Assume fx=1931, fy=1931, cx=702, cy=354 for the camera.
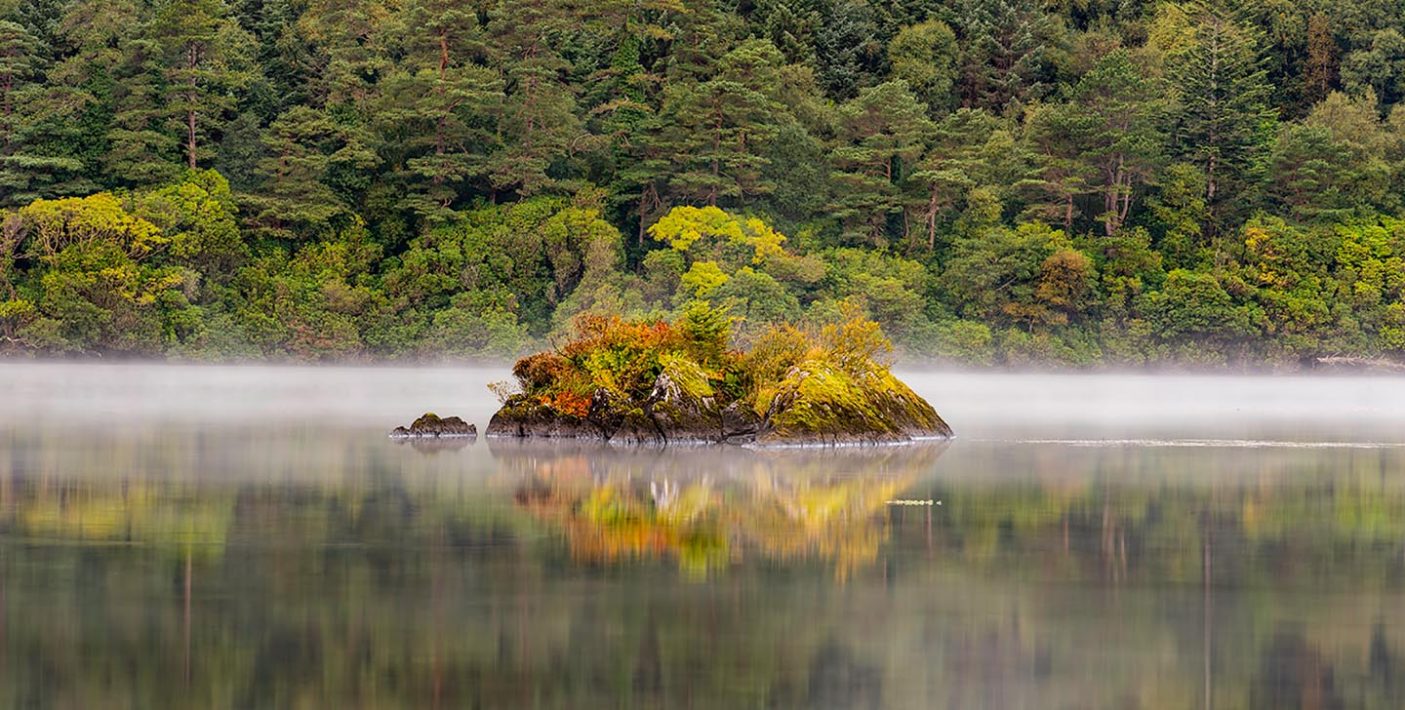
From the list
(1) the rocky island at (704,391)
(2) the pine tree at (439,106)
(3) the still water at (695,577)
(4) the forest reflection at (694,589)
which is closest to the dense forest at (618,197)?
(2) the pine tree at (439,106)

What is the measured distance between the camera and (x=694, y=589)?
13.0 metres

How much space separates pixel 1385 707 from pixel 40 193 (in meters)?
65.2

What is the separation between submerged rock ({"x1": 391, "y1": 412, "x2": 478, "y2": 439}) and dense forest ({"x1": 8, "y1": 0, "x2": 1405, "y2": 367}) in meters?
33.6

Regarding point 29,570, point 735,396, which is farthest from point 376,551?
point 735,396

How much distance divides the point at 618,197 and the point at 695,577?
193ft

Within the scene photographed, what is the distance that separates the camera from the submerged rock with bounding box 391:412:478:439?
29672 mm

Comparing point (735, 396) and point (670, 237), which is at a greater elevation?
point (670, 237)

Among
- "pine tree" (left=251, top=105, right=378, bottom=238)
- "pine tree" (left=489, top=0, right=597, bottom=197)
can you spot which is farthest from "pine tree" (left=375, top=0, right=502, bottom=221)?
"pine tree" (left=251, top=105, right=378, bottom=238)

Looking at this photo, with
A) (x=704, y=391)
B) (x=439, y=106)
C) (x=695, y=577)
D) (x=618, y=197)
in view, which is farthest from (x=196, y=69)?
(x=695, y=577)

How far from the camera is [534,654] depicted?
10.7 m

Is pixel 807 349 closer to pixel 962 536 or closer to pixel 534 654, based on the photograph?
pixel 962 536

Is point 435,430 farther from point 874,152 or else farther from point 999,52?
point 999,52

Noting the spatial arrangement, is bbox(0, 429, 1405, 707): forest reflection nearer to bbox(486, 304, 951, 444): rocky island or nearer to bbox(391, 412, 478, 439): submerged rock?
bbox(486, 304, 951, 444): rocky island

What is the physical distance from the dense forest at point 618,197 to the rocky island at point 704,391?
3309cm
